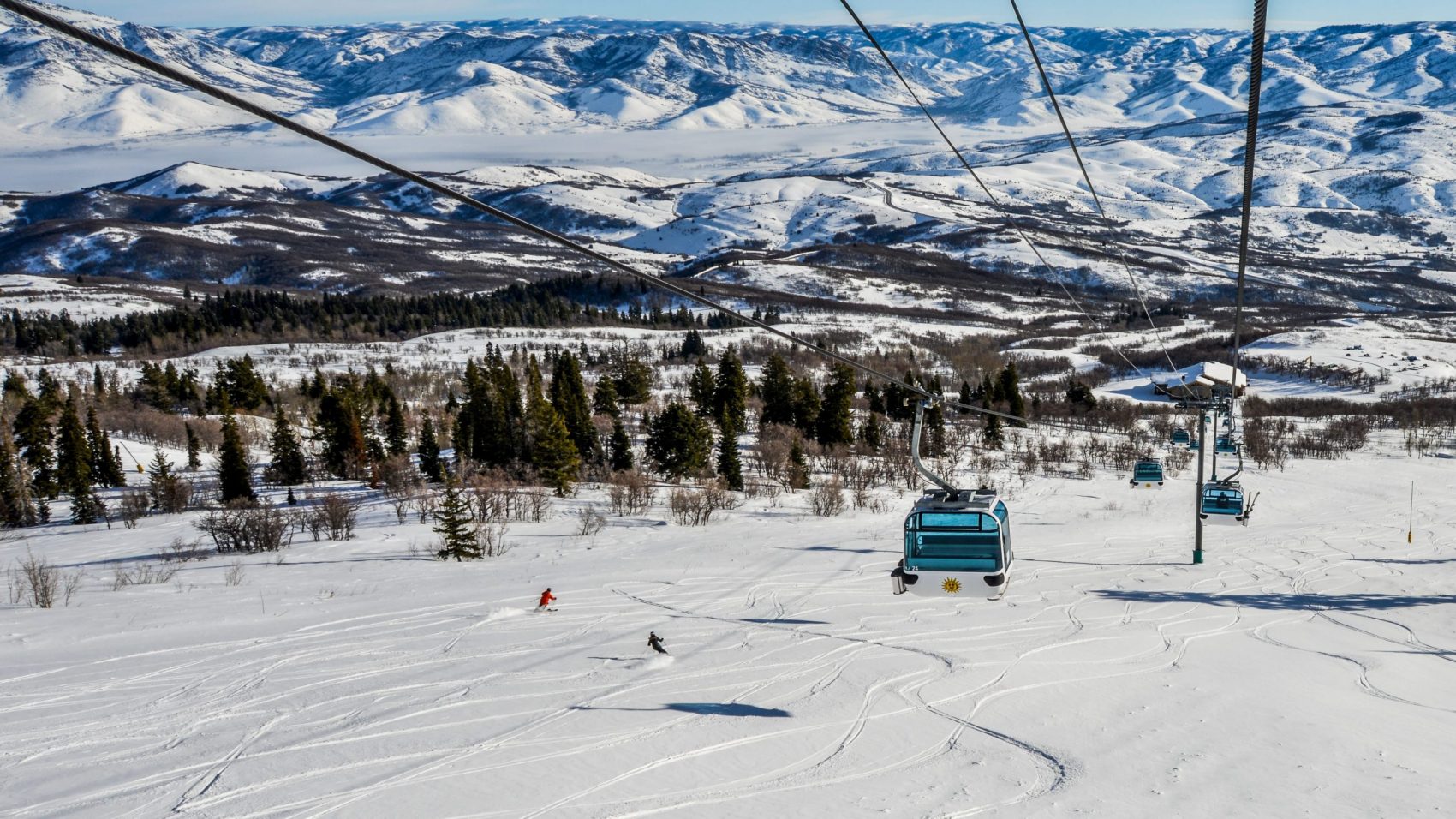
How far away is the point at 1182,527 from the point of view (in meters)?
43.1

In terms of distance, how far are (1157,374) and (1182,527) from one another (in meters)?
73.9

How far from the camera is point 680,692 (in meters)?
18.9

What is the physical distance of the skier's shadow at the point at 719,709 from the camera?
1764cm

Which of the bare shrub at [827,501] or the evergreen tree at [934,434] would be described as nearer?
the bare shrub at [827,501]

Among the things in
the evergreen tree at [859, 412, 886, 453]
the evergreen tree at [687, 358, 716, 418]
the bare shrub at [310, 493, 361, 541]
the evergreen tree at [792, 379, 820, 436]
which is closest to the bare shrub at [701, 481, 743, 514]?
the bare shrub at [310, 493, 361, 541]

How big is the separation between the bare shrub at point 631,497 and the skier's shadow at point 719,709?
24594mm

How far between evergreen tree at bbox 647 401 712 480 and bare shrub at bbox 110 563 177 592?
86.7 ft

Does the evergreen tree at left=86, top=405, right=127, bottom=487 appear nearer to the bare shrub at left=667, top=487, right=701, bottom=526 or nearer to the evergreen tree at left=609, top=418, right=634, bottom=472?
the evergreen tree at left=609, top=418, right=634, bottom=472

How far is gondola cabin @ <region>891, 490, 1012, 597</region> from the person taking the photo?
15.1 meters

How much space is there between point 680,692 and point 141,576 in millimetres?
21444

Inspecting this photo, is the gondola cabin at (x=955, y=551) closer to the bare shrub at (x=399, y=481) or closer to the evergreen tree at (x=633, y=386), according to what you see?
the bare shrub at (x=399, y=481)

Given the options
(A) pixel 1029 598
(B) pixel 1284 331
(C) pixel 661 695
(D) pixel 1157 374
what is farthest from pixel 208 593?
(B) pixel 1284 331

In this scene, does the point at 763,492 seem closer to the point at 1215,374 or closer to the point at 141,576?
the point at 1215,374

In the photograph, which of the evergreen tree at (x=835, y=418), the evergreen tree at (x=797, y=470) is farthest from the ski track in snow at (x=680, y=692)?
the evergreen tree at (x=835, y=418)
